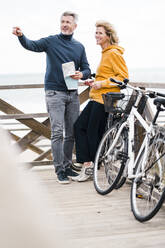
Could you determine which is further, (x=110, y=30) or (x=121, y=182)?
(x=110, y=30)

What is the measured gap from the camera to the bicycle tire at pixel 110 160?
10.0 feet

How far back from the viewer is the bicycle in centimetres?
253

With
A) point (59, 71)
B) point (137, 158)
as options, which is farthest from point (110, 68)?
point (137, 158)

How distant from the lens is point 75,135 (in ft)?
12.0

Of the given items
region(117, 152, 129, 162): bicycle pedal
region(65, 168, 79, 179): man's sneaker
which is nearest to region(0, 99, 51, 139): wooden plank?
region(65, 168, 79, 179): man's sneaker

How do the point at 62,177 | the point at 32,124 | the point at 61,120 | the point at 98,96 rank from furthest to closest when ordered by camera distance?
the point at 32,124
the point at 62,177
the point at 61,120
the point at 98,96

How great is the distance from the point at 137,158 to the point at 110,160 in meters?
0.56

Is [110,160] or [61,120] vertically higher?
[61,120]

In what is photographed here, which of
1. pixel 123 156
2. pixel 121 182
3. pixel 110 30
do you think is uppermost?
pixel 110 30

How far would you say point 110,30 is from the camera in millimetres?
3316

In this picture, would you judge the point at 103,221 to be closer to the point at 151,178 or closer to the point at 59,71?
the point at 151,178

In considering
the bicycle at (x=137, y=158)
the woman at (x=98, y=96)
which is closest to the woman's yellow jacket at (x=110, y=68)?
the woman at (x=98, y=96)

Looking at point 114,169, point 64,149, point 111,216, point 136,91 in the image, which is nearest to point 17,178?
point 111,216

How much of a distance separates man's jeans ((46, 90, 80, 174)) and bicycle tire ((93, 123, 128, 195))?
1.24ft
